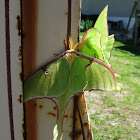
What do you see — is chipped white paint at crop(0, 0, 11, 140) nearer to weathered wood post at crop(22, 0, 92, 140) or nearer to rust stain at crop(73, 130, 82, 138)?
weathered wood post at crop(22, 0, 92, 140)

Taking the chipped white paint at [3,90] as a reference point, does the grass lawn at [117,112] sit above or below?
below

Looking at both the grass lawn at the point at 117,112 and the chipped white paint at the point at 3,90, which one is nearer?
the chipped white paint at the point at 3,90

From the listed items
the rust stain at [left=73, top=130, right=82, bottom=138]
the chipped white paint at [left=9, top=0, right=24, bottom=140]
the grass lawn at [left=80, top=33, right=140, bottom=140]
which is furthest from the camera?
the grass lawn at [left=80, top=33, right=140, bottom=140]

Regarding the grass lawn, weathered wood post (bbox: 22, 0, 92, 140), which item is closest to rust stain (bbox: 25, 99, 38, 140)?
weathered wood post (bbox: 22, 0, 92, 140)

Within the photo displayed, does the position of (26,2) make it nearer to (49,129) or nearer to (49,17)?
(49,17)

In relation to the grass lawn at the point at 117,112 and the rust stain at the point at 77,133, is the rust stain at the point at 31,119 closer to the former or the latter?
the rust stain at the point at 77,133

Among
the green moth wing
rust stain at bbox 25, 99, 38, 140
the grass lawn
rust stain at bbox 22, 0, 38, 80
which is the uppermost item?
rust stain at bbox 22, 0, 38, 80

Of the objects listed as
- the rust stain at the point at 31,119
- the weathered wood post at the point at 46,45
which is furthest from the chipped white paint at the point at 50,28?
the rust stain at the point at 31,119
